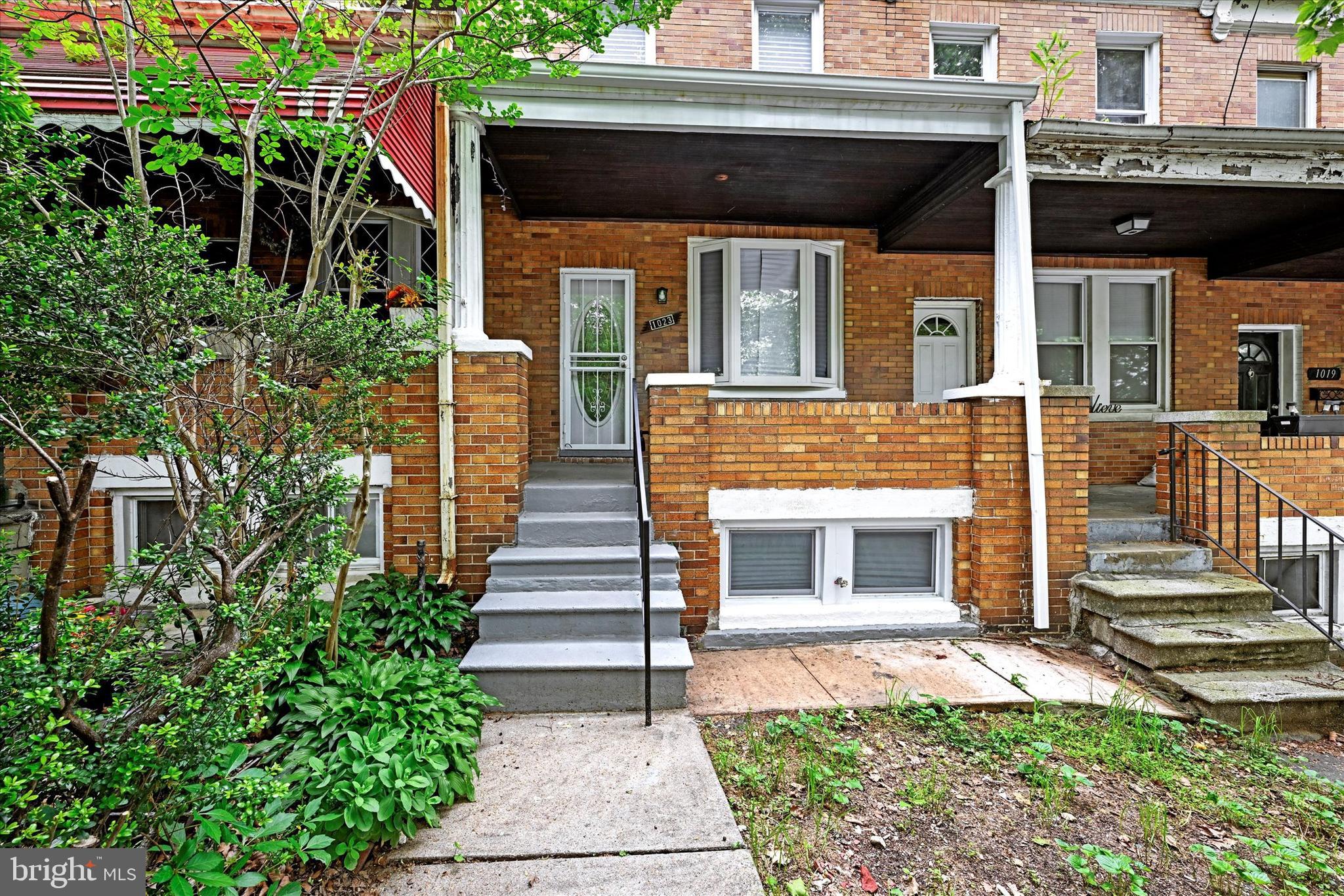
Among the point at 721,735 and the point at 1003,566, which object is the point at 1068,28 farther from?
the point at 721,735

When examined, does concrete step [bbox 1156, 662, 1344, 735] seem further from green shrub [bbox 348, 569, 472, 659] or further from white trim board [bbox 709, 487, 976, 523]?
green shrub [bbox 348, 569, 472, 659]

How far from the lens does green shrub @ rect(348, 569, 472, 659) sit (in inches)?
140

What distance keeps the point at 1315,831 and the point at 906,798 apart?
168 centimetres

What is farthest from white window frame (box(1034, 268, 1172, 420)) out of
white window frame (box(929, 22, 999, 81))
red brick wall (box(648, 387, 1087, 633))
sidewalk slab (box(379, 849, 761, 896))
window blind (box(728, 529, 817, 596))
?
sidewalk slab (box(379, 849, 761, 896))

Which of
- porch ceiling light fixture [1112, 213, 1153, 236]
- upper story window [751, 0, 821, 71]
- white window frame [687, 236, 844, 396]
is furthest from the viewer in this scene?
upper story window [751, 0, 821, 71]

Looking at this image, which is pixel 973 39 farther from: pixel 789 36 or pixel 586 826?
pixel 586 826

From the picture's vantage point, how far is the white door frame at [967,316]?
6742mm

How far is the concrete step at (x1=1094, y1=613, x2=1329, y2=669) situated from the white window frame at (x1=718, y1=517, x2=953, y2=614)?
1.18 meters

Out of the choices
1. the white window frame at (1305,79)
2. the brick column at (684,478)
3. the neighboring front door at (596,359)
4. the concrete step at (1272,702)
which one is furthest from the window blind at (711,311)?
the white window frame at (1305,79)

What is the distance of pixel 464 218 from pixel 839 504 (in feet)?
11.2

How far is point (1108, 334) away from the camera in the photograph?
23.0 ft

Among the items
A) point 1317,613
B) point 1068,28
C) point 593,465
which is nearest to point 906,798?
point 593,465

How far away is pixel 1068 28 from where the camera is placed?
684 centimetres

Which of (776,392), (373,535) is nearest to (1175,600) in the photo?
(776,392)
